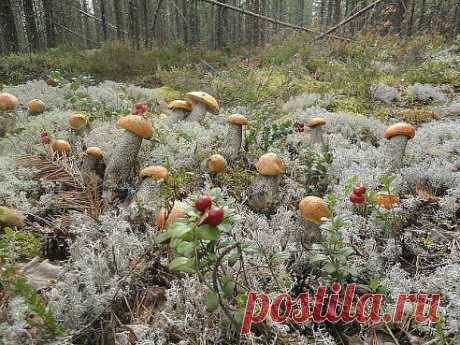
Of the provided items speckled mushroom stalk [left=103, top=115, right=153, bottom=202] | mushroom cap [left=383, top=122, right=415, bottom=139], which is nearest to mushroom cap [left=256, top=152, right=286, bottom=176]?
speckled mushroom stalk [left=103, top=115, right=153, bottom=202]

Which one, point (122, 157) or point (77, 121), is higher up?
point (77, 121)

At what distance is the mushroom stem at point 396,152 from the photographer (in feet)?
12.4

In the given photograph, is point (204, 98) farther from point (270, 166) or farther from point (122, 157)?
point (270, 166)

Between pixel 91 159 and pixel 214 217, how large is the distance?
245cm

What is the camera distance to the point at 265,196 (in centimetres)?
333

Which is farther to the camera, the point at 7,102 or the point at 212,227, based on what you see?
the point at 7,102

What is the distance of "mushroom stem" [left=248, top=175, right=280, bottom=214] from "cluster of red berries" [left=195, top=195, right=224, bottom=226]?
1889mm

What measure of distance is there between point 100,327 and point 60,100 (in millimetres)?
4858

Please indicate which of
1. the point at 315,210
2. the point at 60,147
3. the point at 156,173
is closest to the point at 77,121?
the point at 60,147

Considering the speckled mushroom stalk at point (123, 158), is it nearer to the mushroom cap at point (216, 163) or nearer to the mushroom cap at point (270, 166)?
the mushroom cap at point (216, 163)

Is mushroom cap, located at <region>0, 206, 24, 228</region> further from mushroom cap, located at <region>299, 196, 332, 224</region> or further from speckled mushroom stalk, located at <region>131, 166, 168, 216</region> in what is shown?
mushroom cap, located at <region>299, 196, 332, 224</region>

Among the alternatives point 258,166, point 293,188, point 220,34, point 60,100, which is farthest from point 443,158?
point 220,34

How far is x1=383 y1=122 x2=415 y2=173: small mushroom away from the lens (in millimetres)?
3689

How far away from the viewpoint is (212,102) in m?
4.74
